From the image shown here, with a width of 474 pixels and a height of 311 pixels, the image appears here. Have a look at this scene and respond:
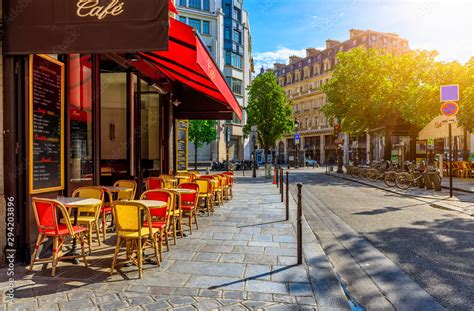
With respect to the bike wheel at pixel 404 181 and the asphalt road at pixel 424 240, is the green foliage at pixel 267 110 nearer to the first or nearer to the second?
the bike wheel at pixel 404 181

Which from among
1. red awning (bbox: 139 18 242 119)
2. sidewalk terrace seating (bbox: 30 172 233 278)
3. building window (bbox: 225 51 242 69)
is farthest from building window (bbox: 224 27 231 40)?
sidewalk terrace seating (bbox: 30 172 233 278)

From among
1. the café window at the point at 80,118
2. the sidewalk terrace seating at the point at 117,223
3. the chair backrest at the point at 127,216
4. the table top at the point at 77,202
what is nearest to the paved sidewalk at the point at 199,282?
the sidewalk terrace seating at the point at 117,223

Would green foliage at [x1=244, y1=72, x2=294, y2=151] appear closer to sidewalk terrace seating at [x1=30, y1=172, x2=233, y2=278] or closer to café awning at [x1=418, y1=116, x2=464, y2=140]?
café awning at [x1=418, y1=116, x2=464, y2=140]

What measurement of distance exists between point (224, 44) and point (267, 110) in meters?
22.8

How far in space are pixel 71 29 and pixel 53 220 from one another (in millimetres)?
2369

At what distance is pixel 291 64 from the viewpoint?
7469 centimetres

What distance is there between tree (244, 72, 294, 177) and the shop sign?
76.2 ft

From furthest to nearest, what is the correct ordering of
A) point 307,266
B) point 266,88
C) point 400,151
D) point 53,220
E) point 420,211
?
point 266,88 < point 400,151 < point 420,211 < point 307,266 < point 53,220

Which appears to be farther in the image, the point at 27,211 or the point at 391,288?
the point at 27,211

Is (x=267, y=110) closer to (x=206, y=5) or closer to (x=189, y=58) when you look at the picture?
(x=189, y=58)

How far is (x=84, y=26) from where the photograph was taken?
13.6ft

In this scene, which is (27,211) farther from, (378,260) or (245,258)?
(378,260)

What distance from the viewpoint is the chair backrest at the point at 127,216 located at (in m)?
4.08

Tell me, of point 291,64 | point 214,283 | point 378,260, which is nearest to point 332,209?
point 378,260
